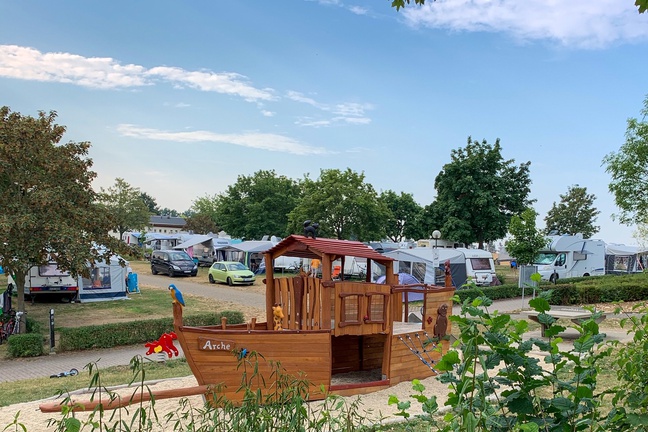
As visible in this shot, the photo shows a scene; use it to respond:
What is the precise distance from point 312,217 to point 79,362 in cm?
2267

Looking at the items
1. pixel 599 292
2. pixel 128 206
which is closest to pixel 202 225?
pixel 128 206

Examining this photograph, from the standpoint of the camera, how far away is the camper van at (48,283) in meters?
20.5

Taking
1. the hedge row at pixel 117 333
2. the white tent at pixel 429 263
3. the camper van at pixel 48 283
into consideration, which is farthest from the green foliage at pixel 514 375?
the white tent at pixel 429 263

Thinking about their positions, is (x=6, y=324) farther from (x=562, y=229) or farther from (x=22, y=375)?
(x=562, y=229)

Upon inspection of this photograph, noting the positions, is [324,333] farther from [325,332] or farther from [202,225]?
[202,225]

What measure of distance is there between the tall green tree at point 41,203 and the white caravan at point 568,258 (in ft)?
74.1

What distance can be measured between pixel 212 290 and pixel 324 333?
19.3m

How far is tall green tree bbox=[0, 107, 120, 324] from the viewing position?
13867 millimetres

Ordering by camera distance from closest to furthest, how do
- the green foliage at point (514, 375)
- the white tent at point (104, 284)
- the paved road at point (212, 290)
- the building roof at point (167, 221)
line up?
the green foliage at point (514, 375), the white tent at point (104, 284), the paved road at point (212, 290), the building roof at point (167, 221)

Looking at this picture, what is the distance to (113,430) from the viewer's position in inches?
67.4

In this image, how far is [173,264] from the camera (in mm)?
32938

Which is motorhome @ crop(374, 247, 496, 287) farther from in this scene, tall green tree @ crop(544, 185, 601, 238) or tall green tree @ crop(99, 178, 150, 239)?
tall green tree @ crop(99, 178, 150, 239)

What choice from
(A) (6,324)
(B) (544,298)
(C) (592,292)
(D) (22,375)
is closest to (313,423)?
(B) (544,298)

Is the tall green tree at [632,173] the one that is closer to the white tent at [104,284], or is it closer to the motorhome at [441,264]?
the motorhome at [441,264]
